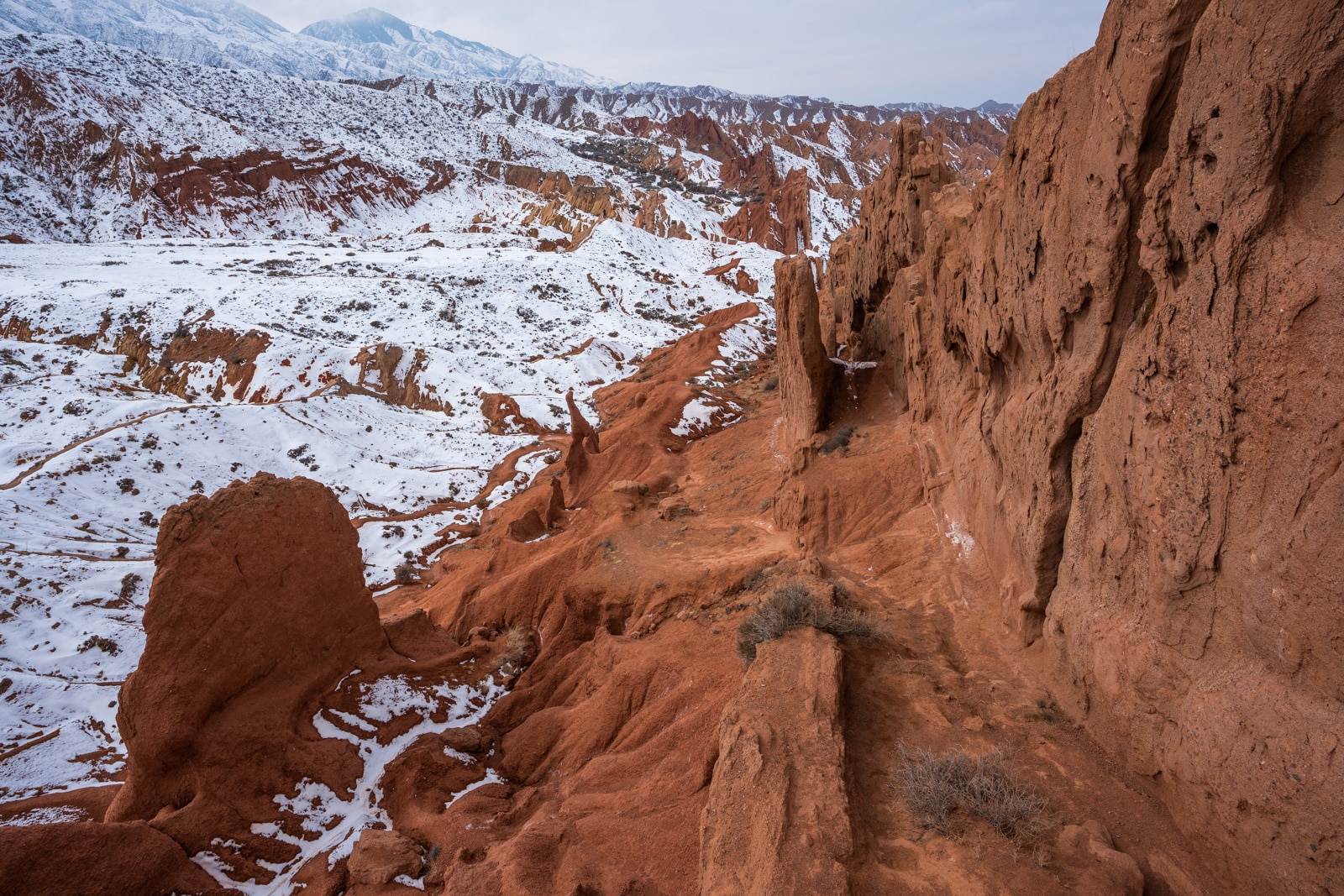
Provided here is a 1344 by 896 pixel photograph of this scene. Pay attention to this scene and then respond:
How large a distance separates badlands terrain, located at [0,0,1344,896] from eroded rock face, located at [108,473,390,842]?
0.06 meters

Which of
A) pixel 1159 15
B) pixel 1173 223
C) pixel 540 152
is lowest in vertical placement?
Answer: pixel 1173 223

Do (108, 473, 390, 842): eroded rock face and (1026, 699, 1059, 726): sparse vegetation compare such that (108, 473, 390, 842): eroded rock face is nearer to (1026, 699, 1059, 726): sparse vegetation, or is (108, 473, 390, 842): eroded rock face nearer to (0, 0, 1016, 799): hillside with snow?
(0, 0, 1016, 799): hillside with snow

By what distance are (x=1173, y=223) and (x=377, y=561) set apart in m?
21.4

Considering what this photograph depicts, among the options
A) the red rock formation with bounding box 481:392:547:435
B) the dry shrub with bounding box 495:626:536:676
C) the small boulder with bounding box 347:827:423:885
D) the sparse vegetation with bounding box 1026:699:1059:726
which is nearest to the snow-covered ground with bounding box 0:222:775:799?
the red rock formation with bounding box 481:392:547:435

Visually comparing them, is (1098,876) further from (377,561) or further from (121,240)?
(121,240)

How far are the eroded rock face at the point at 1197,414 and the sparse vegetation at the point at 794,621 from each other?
77.6 inches

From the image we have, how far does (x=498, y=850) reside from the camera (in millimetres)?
6719

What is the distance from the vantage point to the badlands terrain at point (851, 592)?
418 centimetres

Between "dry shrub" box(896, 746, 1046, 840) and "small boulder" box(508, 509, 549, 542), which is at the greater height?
"dry shrub" box(896, 746, 1046, 840)

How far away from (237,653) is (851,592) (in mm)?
9294

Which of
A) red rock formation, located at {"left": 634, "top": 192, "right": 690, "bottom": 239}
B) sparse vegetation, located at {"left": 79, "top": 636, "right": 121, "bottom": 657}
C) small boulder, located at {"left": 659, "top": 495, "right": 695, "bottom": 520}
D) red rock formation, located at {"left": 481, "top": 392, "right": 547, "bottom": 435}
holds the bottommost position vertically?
sparse vegetation, located at {"left": 79, "top": 636, "right": 121, "bottom": 657}

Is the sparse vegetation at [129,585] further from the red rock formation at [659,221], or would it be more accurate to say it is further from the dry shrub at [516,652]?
the red rock formation at [659,221]

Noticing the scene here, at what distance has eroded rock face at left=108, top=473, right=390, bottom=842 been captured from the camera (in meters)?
7.80

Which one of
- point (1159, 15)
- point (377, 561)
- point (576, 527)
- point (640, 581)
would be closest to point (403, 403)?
point (377, 561)
